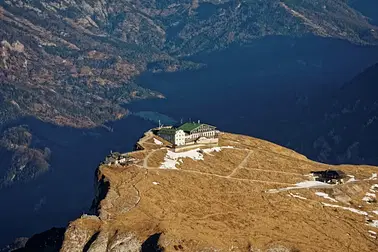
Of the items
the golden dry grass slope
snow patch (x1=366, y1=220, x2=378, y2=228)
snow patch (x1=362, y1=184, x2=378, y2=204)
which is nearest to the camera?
the golden dry grass slope

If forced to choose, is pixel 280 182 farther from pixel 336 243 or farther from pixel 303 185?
pixel 336 243

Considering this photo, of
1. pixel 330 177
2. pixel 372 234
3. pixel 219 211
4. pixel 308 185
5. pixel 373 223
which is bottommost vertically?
pixel 308 185

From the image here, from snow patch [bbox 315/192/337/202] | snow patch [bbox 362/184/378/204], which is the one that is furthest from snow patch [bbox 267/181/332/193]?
snow patch [bbox 362/184/378/204]

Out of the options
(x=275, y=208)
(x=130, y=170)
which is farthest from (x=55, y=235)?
(x=275, y=208)

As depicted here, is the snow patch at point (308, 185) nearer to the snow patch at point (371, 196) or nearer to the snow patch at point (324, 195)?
the snow patch at point (324, 195)

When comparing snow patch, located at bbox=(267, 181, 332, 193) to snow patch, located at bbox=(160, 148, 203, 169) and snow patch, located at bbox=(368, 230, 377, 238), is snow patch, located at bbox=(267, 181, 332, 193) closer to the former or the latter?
snow patch, located at bbox=(368, 230, 377, 238)

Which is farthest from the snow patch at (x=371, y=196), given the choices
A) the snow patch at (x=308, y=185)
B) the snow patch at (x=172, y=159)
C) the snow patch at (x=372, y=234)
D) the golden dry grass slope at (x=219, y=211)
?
the snow patch at (x=172, y=159)

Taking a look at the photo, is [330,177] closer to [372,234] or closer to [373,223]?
[373,223]

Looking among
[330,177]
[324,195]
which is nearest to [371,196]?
[324,195]
